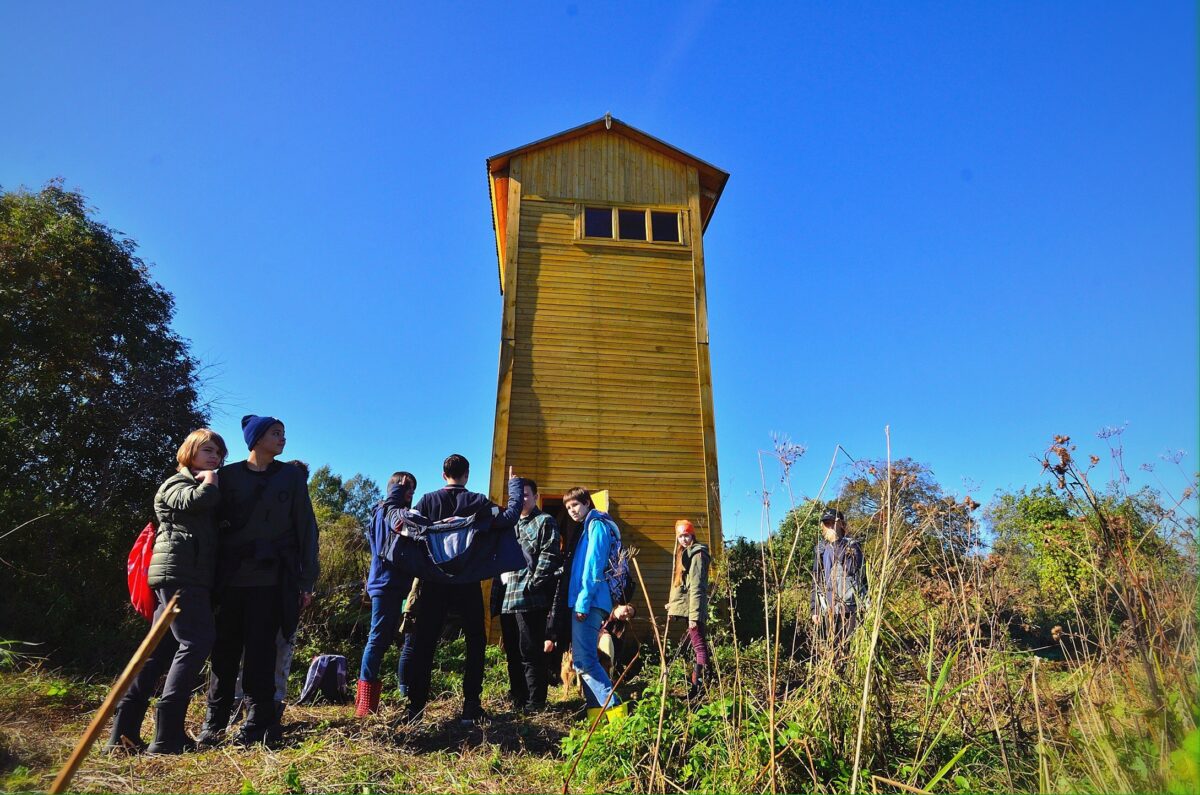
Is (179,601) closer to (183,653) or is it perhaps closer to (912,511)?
(183,653)

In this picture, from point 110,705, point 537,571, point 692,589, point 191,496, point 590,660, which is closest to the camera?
point 110,705

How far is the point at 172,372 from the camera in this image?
40.7ft

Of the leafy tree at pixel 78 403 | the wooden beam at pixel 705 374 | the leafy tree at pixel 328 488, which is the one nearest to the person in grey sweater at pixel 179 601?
the leafy tree at pixel 78 403

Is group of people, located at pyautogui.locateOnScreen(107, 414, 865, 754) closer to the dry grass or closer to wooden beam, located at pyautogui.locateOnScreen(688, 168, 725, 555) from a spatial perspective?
the dry grass

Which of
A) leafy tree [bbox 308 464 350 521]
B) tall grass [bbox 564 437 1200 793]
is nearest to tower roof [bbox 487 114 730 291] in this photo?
tall grass [bbox 564 437 1200 793]

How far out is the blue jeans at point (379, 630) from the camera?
4566 millimetres

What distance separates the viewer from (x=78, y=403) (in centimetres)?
1081

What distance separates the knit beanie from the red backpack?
71 centimetres

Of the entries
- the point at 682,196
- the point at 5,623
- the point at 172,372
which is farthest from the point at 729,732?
the point at 172,372

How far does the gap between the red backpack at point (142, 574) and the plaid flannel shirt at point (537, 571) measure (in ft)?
7.84

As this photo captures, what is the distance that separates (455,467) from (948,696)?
3349 millimetres

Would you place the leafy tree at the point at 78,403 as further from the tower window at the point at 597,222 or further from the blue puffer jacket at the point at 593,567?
the tower window at the point at 597,222

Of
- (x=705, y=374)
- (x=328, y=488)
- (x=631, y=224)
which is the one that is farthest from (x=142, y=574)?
(x=328, y=488)

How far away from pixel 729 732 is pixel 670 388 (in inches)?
333
